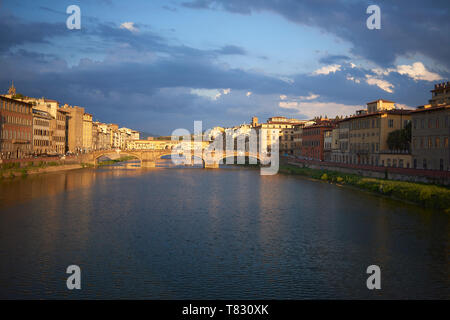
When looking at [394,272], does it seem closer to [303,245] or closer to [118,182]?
[303,245]

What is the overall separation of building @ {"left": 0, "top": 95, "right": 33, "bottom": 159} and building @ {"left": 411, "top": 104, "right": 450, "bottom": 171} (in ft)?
126

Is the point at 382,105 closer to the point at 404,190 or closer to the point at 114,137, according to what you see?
the point at 404,190

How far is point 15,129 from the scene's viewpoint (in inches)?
2021

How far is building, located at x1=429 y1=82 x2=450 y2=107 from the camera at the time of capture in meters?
51.4

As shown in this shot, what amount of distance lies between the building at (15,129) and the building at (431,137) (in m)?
38.4

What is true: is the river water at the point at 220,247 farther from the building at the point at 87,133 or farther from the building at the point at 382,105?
the building at the point at 87,133

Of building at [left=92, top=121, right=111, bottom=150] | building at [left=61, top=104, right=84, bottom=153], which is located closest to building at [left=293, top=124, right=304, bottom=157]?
building at [left=61, top=104, right=84, bottom=153]

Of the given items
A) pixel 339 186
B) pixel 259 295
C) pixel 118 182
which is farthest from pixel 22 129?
pixel 259 295

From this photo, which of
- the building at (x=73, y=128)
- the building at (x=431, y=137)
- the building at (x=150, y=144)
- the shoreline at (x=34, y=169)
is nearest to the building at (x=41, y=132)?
the shoreline at (x=34, y=169)

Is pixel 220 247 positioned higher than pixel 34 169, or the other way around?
pixel 34 169

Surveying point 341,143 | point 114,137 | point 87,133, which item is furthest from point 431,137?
point 114,137

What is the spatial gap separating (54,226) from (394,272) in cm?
1474

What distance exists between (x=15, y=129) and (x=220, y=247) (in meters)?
41.2

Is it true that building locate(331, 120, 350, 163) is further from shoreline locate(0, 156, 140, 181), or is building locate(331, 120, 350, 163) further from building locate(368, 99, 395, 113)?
shoreline locate(0, 156, 140, 181)
